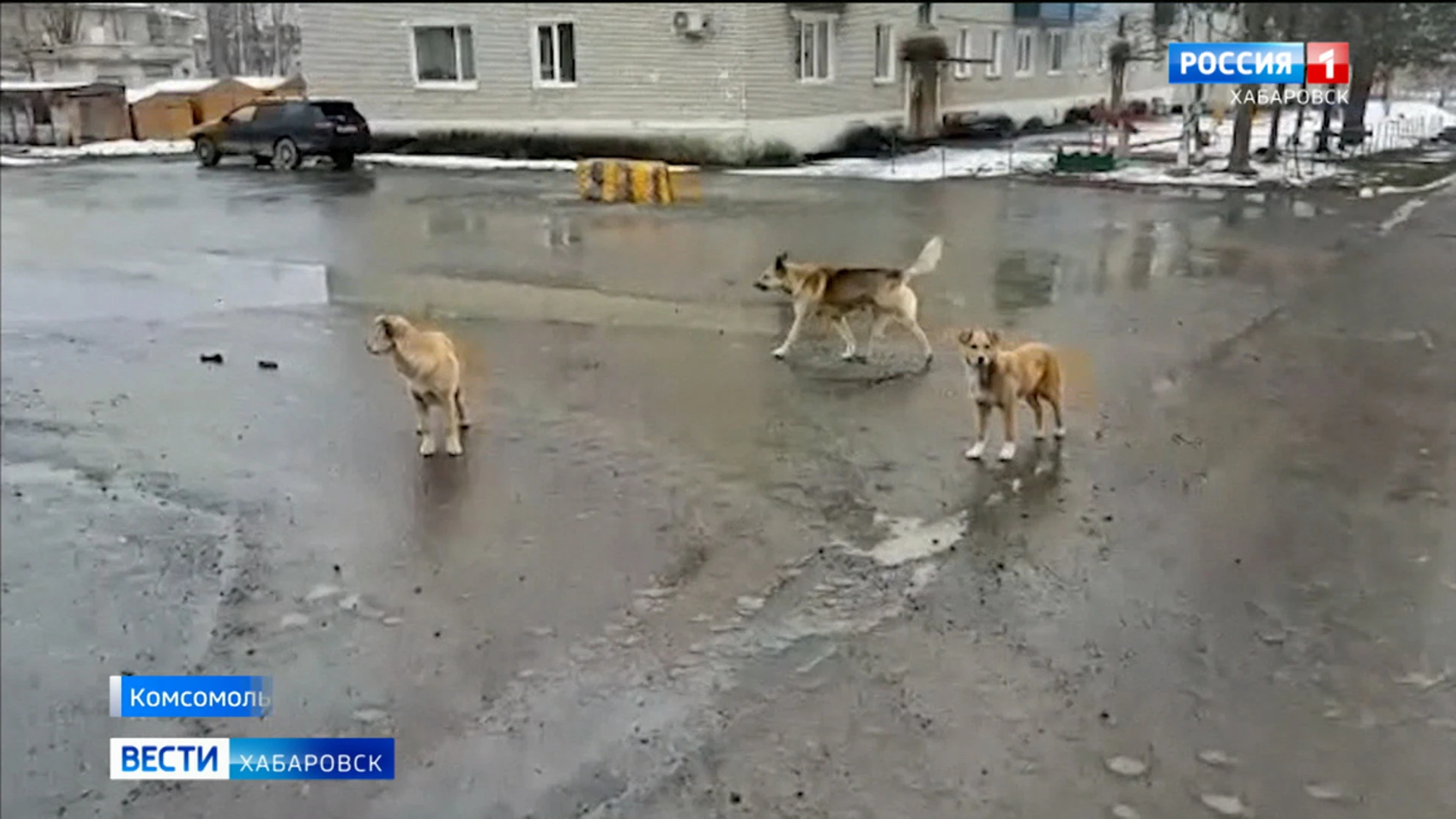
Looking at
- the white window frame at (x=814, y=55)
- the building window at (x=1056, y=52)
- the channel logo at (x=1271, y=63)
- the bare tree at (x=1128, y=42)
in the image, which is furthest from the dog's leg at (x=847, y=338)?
the building window at (x=1056, y=52)

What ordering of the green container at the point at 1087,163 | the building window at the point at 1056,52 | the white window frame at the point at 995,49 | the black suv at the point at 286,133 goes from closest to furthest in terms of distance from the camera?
the green container at the point at 1087,163
the black suv at the point at 286,133
the building window at the point at 1056,52
the white window frame at the point at 995,49

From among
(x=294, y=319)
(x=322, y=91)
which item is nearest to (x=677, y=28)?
(x=322, y=91)

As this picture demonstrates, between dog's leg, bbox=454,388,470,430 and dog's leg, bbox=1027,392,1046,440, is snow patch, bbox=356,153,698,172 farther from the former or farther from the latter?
dog's leg, bbox=1027,392,1046,440

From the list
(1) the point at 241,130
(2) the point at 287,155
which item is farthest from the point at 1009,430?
(1) the point at 241,130

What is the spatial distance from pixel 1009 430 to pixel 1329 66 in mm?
1615

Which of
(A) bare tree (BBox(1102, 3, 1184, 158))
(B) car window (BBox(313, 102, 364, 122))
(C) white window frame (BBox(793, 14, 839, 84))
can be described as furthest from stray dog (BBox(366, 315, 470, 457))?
(B) car window (BBox(313, 102, 364, 122))

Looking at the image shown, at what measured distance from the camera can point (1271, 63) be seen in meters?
2.31

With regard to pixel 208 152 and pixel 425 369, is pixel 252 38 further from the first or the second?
pixel 425 369

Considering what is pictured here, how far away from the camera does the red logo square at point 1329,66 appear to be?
225cm

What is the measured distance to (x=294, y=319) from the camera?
234 inches

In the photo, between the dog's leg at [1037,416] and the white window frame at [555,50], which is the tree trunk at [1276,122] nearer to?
the dog's leg at [1037,416]

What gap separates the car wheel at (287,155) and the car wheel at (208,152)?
0.79 metres

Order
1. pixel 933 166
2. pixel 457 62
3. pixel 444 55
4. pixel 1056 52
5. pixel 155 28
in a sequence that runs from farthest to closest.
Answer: pixel 1056 52, pixel 444 55, pixel 457 62, pixel 933 166, pixel 155 28

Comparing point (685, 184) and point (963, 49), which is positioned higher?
point (963, 49)
